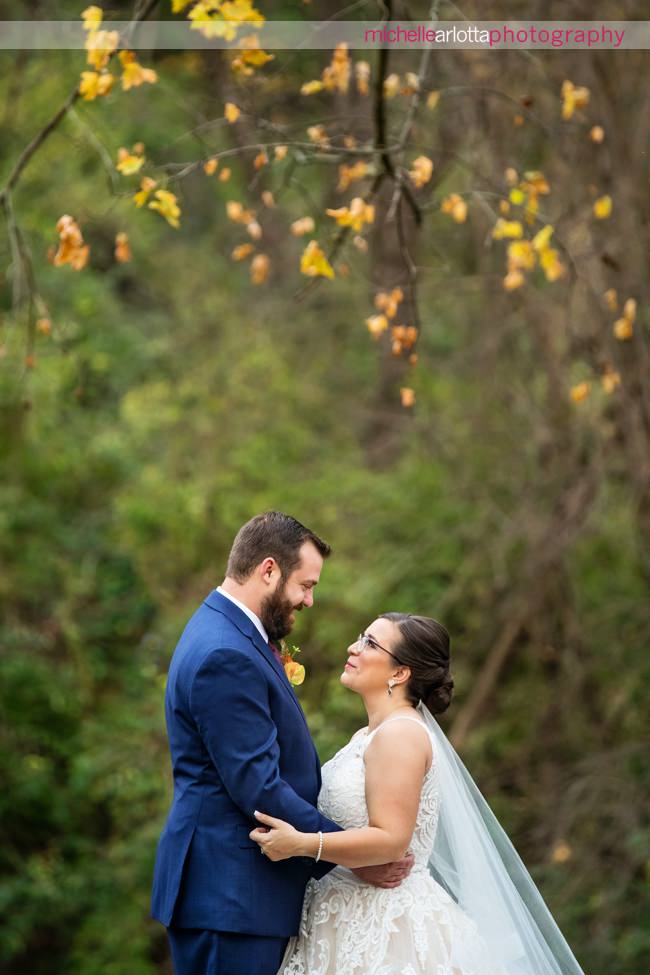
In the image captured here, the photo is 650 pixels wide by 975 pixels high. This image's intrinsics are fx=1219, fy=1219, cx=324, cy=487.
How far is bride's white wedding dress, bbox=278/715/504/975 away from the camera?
3137 millimetres

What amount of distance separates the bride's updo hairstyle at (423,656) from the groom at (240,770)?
33 cm

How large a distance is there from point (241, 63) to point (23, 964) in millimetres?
6265

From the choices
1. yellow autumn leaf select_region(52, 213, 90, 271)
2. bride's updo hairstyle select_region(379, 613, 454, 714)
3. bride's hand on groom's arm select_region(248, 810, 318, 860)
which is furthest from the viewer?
yellow autumn leaf select_region(52, 213, 90, 271)

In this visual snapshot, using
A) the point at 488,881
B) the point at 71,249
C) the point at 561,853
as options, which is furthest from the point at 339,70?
the point at 561,853

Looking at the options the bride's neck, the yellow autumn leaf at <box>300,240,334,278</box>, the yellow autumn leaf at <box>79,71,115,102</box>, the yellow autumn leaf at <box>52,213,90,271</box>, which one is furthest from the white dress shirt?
the yellow autumn leaf at <box>79,71,115,102</box>

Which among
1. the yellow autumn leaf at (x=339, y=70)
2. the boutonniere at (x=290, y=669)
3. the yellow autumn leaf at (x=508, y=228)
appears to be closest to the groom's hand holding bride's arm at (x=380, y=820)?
the boutonniere at (x=290, y=669)

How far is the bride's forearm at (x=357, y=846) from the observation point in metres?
2.98

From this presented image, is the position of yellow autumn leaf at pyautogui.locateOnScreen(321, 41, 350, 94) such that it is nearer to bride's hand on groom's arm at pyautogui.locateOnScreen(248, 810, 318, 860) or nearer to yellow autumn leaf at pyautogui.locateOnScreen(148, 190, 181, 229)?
yellow autumn leaf at pyautogui.locateOnScreen(148, 190, 181, 229)

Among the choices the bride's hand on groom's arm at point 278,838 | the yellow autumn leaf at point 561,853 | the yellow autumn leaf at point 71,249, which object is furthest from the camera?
the yellow autumn leaf at point 561,853

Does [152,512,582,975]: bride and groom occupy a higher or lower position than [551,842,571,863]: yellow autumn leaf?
higher

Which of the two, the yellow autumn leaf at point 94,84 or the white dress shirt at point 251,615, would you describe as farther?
the yellow autumn leaf at point 94,84

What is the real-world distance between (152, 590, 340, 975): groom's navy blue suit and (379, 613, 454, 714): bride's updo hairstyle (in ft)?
1.23

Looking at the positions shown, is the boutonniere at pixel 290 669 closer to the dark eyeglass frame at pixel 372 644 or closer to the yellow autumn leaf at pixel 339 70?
the dark eyeglass frame at pixel 372 644

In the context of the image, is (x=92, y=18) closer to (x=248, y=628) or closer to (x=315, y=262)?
(x=315, y=262)
